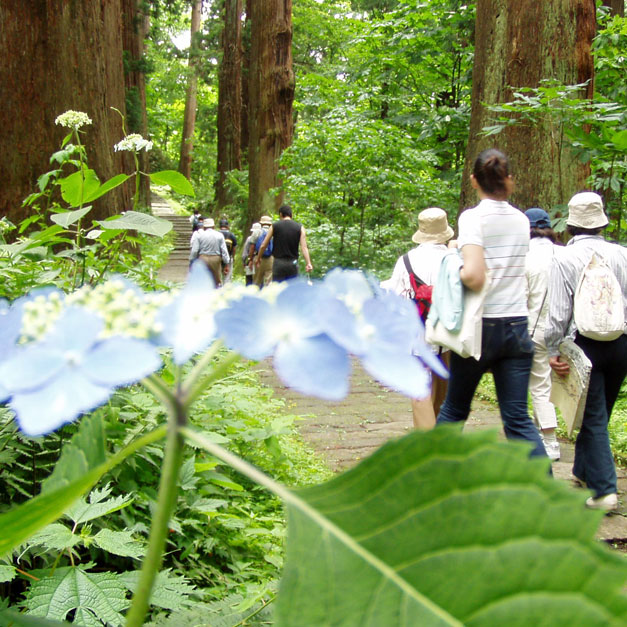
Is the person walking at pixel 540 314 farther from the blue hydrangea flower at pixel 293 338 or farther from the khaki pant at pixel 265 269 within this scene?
the khaki pant at pixel 265 269

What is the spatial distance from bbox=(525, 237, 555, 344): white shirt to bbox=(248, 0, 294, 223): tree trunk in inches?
419

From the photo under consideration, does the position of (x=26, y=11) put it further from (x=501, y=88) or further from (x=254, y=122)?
(x=254, y=122)

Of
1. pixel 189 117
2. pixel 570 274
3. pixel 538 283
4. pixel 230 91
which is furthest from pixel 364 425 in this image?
pixel 189 117

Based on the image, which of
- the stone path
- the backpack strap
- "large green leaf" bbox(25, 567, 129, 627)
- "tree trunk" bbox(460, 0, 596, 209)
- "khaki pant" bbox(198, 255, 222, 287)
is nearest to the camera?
"large green leaf" bbox(25, 567, 129, 627)

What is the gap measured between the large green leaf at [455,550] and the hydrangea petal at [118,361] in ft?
0.46

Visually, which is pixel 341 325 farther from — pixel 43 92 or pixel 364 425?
pixel 364 425

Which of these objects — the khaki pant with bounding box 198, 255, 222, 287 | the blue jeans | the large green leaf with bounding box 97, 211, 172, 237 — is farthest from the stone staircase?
the large green leaf with bounding box 97, 211, 172, 237

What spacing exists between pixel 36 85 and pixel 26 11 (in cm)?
46

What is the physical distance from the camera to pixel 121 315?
0.36 metres

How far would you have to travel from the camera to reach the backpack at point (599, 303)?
3.35 metres

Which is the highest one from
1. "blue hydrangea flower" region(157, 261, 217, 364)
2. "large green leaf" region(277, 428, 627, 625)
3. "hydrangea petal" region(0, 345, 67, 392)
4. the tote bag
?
"blue hydrangea flower" region(157, 261, 217, 364)

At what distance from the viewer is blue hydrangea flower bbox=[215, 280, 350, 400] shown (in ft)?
1.14

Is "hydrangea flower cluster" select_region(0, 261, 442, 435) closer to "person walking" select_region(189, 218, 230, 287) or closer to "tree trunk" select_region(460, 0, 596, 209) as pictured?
"tree trunk" select_region(460, 0, 596, 209)

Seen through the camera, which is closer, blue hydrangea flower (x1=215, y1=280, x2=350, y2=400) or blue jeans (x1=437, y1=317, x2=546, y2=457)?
blue hydrangea flower (x1=215, y1=280, x2=350, y2=400)
